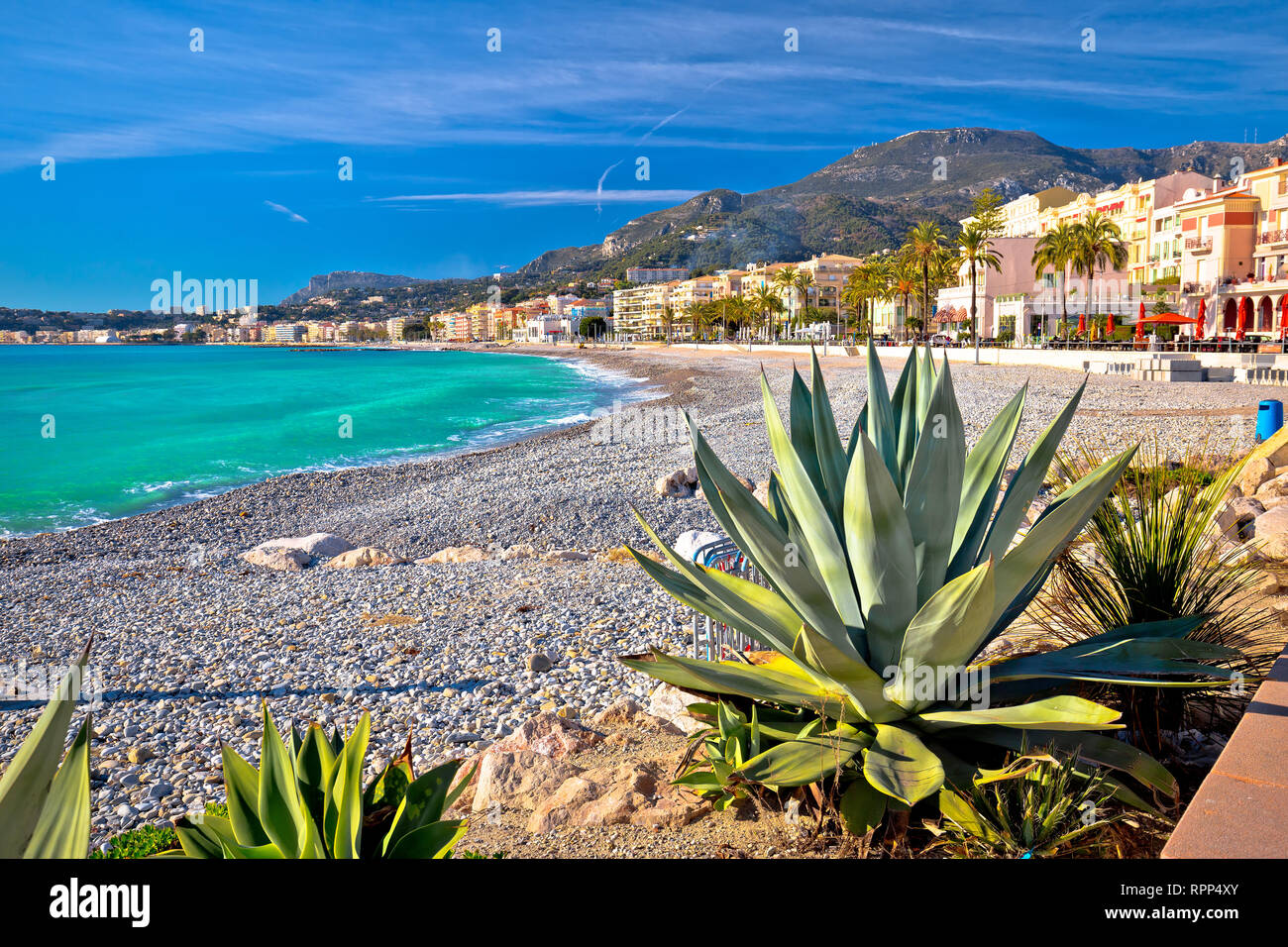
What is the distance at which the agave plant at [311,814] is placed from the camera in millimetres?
2066

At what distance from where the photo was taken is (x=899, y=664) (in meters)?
2.81

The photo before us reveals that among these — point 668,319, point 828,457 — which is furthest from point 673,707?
point 668,319

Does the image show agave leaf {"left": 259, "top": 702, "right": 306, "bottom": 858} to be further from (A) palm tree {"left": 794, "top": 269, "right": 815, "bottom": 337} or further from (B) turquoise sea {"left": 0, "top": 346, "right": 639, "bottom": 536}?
(A) palm tree {"left": 794, "top": 269, "right": 815, "bottom": 337}

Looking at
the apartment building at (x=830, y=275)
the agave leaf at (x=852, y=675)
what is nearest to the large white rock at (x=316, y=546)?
the agave leaf at (x=852, y=675)

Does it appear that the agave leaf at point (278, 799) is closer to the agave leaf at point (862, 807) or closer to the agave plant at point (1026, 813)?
the agave leaf at point (862, 807)

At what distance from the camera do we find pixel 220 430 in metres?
38.6

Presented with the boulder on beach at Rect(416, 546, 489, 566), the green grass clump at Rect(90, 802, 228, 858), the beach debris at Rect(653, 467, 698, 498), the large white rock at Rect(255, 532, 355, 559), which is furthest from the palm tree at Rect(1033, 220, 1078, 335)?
the green grass clump at Rect(90, 802, 228, 858)

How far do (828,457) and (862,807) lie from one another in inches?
50.2

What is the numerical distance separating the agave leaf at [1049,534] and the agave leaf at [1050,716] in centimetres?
38

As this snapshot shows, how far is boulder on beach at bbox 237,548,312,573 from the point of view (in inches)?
416

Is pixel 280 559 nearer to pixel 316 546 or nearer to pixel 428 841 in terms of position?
pixel 316 546

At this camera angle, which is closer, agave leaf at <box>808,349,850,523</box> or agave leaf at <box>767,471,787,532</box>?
agave leaf at <box>808,349,850,523</box>
